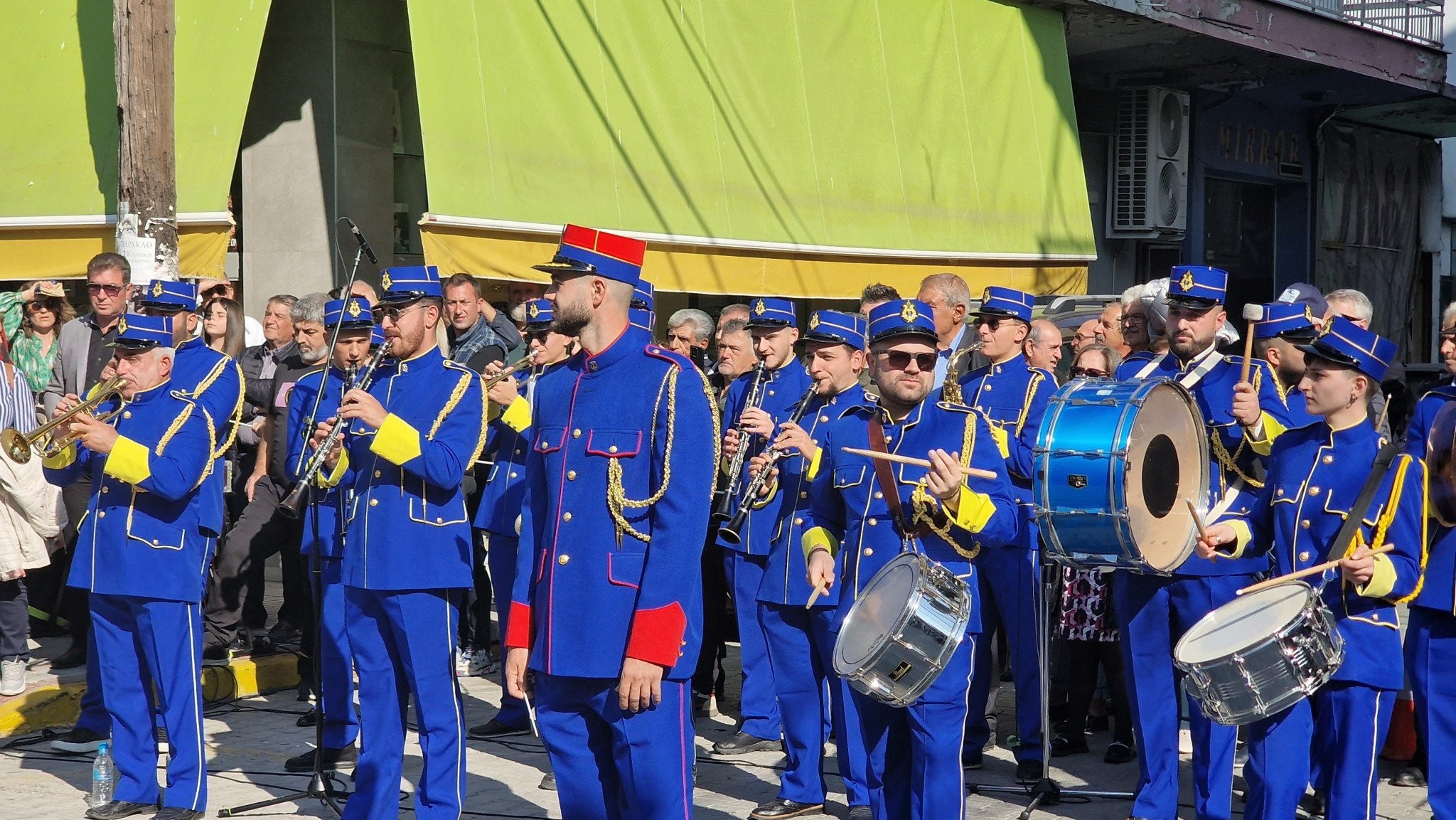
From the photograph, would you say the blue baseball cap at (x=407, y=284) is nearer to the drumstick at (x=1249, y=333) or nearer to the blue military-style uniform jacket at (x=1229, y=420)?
the blue military-style uniform jacket at (x=1229, y=420)

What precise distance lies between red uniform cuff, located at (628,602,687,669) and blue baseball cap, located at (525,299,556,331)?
385 cm

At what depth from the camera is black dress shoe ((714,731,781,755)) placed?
25.9 ft

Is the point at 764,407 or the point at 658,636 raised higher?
the point at 764,407

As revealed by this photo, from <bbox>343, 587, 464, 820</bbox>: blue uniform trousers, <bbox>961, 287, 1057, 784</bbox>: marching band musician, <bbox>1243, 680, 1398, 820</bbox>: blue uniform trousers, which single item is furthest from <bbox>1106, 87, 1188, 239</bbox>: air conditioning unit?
<bbox>343, 587, 464, 820</bbox>: blue uniform trousers

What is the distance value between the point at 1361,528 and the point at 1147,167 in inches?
539

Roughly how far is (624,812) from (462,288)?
517cm

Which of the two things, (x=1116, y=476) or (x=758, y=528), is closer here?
(x=1116, y=476)

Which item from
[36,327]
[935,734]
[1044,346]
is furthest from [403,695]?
[36,327]

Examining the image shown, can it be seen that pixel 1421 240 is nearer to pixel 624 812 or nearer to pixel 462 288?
pixel 462 288

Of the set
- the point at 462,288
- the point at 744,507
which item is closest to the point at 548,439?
the point at 744,507

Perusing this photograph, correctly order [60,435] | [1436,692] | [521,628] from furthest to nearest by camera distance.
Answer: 1. [60,435]
2. [1436,692]
3. [521,628]

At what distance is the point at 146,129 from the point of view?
9.56 metres

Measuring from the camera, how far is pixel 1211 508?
5961 millimetres

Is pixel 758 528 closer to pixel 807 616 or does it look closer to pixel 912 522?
pixel 807 616
